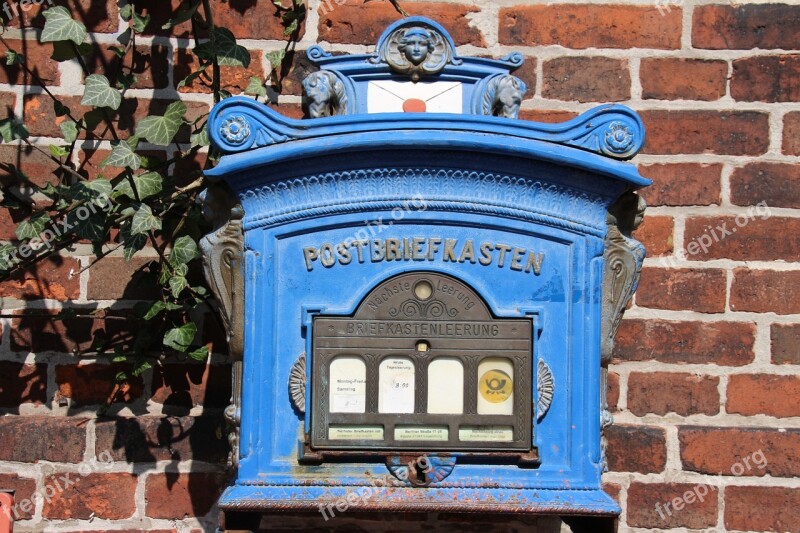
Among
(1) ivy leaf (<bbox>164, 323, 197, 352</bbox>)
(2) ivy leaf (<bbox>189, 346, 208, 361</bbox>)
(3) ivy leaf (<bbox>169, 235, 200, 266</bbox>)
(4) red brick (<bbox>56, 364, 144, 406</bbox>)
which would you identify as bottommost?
(4) red brick (<bbox>56, 364, 144, 406</bbox>)

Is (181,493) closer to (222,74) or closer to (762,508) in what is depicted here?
(222,74)

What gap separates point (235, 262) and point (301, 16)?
0.68m

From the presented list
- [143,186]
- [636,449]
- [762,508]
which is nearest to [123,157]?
[143,186]

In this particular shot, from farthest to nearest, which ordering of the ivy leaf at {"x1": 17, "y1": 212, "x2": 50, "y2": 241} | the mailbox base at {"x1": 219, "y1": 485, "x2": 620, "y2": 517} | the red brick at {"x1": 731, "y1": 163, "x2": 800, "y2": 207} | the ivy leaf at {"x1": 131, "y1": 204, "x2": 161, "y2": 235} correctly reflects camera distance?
the red brick at {"x1": 731, "y1": 163, "x2": 800, "y2": 207} → the ivy leaf at {"x1": 17, "y1": 212, "x2": 50, "y2": 241} → the ivy leaf at {"x1": 131, "y1": 204, "x2": 161, "y2": 235} → the mailbox base at {"x1": 219, "y1": 485, "x2": 620, "y2": 517}

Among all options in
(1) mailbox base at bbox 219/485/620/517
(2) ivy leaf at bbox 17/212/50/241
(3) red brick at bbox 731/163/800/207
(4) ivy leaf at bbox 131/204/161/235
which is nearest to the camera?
(1) mailbox base at bbox 219/485/620/517

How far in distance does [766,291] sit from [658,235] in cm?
25

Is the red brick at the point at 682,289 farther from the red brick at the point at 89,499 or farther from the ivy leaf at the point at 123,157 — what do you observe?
the red brick at the point at 89,499

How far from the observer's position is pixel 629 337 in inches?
82.3

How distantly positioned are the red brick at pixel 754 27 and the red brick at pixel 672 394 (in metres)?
0.71

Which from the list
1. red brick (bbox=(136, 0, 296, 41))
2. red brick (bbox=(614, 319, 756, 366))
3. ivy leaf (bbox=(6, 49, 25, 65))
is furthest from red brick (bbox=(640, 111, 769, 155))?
ivy leaf (bbox=(6, 49, 25, 65))

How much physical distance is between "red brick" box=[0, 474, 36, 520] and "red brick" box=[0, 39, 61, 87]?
842mm

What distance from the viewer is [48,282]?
212cm

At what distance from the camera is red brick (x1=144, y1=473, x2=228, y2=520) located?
2.08 m

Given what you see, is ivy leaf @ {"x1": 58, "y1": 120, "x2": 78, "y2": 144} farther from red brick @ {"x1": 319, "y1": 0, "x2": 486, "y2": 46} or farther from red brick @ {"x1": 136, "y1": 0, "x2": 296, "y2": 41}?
red brick @ {"x1": 319, "y1": 0, "x2": 486, "y2": 46}
